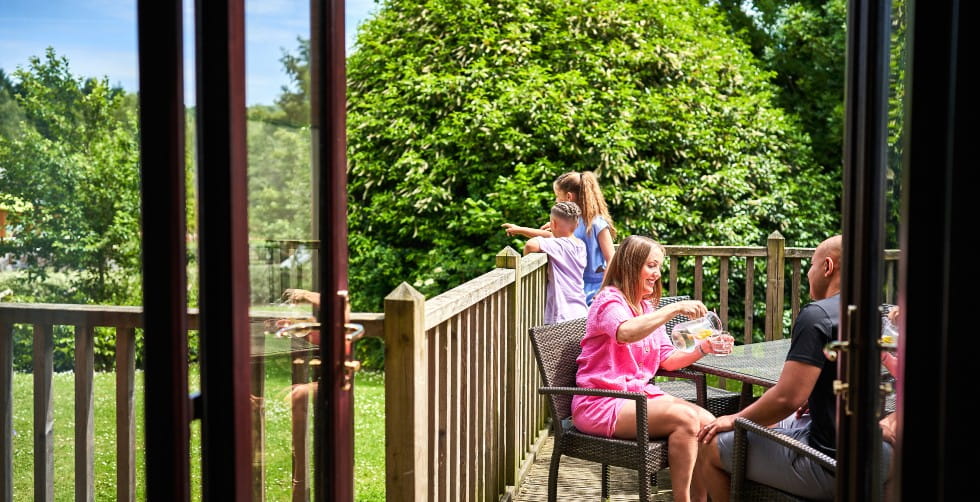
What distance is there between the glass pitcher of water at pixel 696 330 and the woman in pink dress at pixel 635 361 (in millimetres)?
33

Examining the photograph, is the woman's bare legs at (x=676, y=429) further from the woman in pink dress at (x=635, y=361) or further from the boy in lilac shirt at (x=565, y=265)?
the boy in lilac shirt at (x=565, y=265)

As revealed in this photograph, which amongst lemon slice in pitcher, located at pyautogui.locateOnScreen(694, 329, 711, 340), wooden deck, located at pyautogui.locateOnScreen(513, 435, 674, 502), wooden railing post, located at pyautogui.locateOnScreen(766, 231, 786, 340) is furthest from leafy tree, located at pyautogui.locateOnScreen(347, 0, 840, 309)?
lemon slice in pitcher, located at pyautogui.locateOnScreen(694, 329, 711, 340)

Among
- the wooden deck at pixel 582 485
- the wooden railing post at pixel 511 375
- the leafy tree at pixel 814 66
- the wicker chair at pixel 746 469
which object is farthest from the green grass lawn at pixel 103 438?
the leafy tree at pixel 814 66

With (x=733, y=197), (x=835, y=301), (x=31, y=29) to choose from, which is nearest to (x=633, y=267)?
(x=835, y=301)

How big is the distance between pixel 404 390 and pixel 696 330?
1.31 metres

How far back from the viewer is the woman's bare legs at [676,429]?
344 centimetres

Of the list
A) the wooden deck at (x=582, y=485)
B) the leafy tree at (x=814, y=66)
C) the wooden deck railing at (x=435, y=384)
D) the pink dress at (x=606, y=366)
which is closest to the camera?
the wooden deck railing at (x=435, y=384)

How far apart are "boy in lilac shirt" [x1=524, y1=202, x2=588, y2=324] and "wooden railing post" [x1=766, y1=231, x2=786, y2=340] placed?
6.25 ft

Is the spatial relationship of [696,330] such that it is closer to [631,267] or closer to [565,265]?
[631,267]

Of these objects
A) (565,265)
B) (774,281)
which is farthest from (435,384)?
(774,281)

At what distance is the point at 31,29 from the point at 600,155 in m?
6.35

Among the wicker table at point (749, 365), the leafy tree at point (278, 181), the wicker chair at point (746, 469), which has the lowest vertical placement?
the wicker chair at point (746, 469)

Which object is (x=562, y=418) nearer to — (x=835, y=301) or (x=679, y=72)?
(x=835, y=301)

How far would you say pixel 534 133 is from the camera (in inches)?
322
